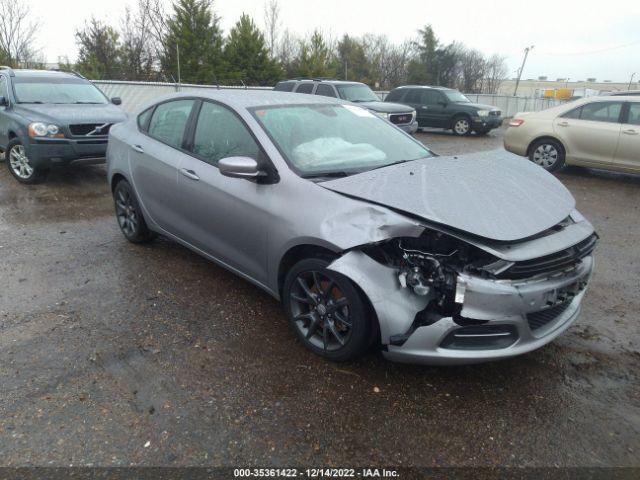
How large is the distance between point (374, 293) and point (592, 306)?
2335 millimetres

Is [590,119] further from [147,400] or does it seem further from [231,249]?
[147,400]

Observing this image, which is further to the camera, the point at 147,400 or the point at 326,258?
the point at 326,258

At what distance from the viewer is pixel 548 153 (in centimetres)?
934

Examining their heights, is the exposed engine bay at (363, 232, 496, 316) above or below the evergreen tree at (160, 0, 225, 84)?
below

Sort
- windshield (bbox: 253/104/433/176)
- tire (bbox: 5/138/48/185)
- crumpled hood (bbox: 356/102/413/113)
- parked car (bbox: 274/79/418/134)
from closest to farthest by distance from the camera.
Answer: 1. windshield (bbox: 253/104/433/176)
2. tire (bbox: 5/138/48/185)
3. crumpled hood (bbox: 356/102/413/113)
4. parked car (bbox: 274/79/418/134)

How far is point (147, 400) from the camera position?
2.74 m

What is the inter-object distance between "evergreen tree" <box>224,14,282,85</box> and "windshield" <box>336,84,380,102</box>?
1777 cm

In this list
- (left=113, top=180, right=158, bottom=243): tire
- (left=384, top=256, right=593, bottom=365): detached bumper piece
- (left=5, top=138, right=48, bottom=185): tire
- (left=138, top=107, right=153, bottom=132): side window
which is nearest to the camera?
(left=384, top=256, right=593, bottom=365): detached bumper piece

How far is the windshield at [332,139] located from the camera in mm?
3426

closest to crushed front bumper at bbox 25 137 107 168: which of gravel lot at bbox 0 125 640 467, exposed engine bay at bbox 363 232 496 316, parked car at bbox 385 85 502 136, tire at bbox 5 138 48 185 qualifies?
tire at bbox 5 138 48 185

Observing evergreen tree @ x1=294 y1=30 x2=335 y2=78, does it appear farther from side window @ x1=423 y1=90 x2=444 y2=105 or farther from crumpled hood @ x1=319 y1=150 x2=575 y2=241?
crumpled hood @ x1=319 y1=150 x2=575 y2=241

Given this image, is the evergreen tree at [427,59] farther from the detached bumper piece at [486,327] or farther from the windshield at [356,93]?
the detached bumper piece at [486,327]

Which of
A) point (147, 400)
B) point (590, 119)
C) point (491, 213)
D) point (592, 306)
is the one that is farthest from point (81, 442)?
point (590, 119)

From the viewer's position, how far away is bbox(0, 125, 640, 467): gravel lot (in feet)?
7.90
